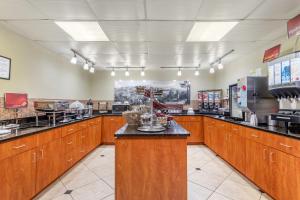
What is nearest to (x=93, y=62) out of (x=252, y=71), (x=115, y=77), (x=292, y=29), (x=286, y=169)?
(x=115, y=77)

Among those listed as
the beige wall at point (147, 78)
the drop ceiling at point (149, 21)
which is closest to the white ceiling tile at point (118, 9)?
the drop ceiling at point (149, 21)

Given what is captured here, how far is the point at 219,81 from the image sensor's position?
6.03m

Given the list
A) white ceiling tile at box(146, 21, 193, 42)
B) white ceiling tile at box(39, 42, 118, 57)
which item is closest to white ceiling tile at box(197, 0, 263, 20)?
white ceiling tile at box(146, 21, 193, 42)

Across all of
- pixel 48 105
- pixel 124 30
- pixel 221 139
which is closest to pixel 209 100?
pixel 221 139

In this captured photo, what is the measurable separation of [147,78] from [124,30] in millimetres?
3450

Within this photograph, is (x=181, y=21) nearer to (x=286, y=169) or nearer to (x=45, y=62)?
(x=286, y=169)

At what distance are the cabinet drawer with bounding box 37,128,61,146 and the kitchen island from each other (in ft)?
4.06

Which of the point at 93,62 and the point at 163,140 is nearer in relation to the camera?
the point at 163,140

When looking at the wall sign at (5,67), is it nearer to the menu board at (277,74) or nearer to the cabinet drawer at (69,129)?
the cabinet drawer at (69,129)

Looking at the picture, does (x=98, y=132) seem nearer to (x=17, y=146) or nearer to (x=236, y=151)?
(x=17, y=146)

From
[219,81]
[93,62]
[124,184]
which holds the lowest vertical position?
[124,184]

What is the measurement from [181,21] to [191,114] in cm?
336

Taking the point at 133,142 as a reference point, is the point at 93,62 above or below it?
above

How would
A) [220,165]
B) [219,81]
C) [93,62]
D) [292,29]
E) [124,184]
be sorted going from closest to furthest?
[124,184] → [292,29] → [220,165] → [93,62] → [219,81]
